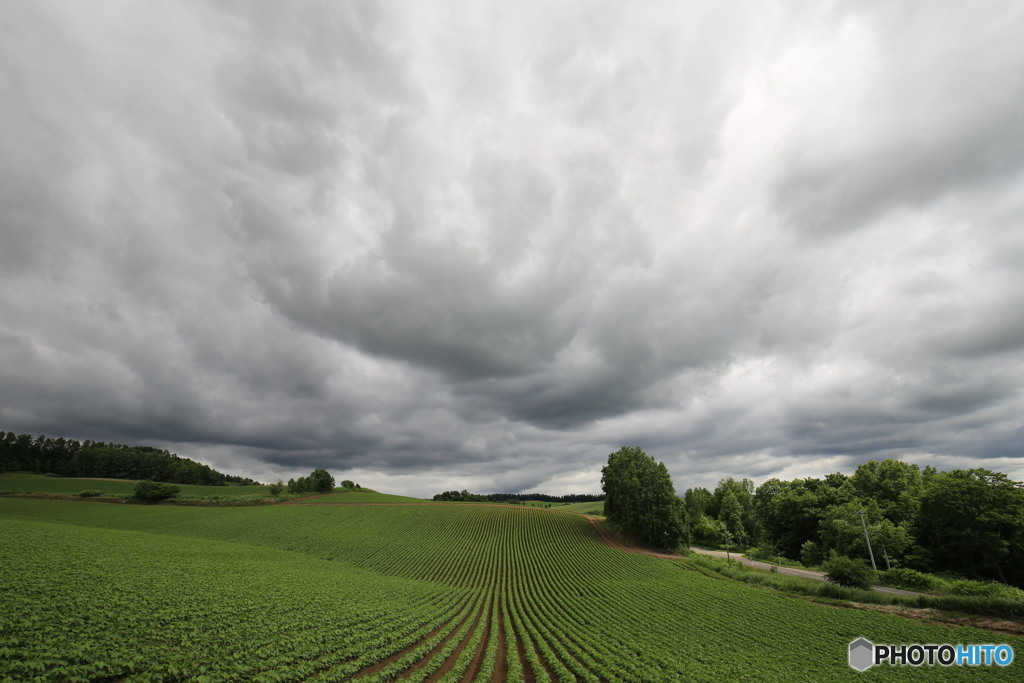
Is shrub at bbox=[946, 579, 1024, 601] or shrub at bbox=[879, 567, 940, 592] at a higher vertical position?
shrub at bbox=[946, 579, 1024, 601]

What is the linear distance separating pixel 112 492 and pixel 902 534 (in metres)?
162

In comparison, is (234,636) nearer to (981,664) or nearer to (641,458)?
(981,664)

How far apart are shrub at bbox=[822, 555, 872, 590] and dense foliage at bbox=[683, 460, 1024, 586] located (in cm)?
974

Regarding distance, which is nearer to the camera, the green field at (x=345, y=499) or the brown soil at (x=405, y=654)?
the brown soil at (x=405, y=654)

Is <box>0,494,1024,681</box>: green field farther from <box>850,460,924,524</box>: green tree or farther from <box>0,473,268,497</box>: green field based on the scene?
<box>0,473,268,497</box>: green field

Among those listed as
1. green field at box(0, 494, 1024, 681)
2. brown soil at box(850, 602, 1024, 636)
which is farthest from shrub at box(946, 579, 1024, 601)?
green field at box(0, 494, 1024, 681)

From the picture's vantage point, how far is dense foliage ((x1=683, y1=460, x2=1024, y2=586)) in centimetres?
4594

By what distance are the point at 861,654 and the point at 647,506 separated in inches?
2067

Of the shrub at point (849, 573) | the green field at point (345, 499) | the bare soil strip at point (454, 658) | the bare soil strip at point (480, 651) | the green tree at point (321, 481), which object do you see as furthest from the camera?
the green tree at point (321, 481)

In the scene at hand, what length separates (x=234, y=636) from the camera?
1911 cm

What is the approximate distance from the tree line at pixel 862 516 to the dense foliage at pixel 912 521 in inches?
4.9

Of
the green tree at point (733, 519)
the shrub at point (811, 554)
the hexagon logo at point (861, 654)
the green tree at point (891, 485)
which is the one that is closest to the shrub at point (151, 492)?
the hexagon logo at point (861, 654)

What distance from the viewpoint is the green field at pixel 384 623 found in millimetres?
16469

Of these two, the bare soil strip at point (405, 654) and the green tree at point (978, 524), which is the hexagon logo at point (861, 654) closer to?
the bare soil strip at point (405, 654)
